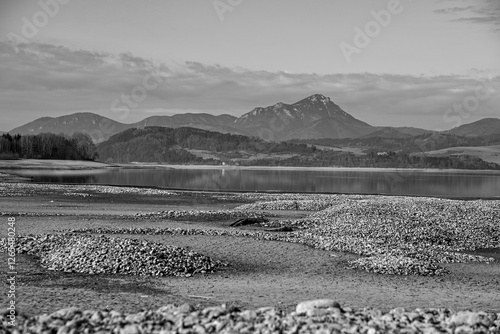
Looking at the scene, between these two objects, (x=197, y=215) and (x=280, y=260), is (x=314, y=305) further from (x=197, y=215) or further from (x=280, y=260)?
(x=197, y=215)

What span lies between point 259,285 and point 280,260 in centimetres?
582

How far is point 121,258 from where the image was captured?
21125mm

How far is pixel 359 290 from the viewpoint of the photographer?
735 inches

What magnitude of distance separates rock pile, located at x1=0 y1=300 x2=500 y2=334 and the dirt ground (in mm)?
3492

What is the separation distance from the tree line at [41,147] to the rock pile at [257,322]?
164 meters

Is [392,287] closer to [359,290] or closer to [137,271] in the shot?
[359,290]

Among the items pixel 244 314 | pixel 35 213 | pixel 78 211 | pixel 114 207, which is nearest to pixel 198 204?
pixel 114 207

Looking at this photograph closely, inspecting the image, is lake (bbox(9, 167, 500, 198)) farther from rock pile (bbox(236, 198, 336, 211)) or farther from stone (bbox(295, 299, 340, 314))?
stone (bbox(295, 299, 340, 314))

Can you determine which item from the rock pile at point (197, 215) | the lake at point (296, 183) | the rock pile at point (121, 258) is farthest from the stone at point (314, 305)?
the lake at point (296, 183)

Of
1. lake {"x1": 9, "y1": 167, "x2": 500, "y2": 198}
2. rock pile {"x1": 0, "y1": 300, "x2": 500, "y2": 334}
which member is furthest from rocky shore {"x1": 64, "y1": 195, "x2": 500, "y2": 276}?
lake {"x1": 9, "y1": 167, "x2": 500, "y2": 198}

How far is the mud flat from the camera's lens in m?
16.4

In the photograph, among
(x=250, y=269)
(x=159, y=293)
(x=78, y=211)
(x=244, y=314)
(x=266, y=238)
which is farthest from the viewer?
(x=78, y=211)

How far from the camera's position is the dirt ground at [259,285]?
15.9m

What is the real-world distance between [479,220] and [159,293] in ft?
91.1
